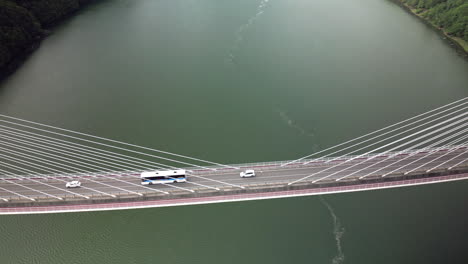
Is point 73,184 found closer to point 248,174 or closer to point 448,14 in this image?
point 248,174

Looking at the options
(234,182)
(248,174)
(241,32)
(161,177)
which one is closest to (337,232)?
(248,174)

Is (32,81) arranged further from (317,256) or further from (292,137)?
(317,256)

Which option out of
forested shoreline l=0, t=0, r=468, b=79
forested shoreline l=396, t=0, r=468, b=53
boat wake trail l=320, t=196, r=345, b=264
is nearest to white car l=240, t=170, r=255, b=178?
boat wake trail l=320, t=196, r=345, b=264

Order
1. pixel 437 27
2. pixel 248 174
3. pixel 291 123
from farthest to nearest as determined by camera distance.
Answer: pixel 437 27 < pixel 291 123 < pixel 248 174

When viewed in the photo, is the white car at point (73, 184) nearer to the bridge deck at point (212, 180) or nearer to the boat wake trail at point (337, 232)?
the bridge deck at point (212, 180)

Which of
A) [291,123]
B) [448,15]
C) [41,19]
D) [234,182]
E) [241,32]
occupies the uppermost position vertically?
[41,19]
